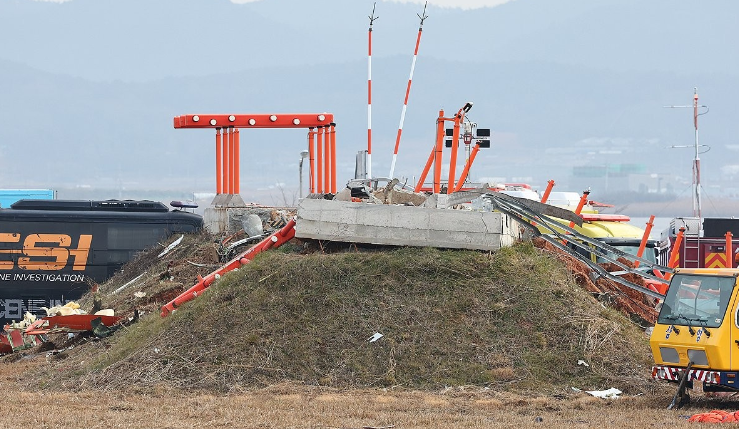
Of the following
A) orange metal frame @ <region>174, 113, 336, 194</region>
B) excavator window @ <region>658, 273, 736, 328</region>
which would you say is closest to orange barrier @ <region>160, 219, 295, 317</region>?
orange metal frame @ <region>174, 113, 336, 194</region>

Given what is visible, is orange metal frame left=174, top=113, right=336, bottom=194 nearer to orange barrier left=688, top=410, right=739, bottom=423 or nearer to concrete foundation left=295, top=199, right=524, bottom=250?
concrete foundation left=295, top=199, right=524, bottom=250

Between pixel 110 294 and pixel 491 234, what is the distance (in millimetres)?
9976

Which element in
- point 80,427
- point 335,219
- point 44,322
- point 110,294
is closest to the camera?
point 80,427

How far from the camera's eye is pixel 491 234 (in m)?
18.7

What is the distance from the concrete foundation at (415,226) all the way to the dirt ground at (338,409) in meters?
3.03

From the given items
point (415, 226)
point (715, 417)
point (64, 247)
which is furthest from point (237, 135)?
point (715, 417)

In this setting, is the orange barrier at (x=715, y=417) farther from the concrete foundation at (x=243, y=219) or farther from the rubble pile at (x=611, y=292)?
the concrete foundation at (x=243, y=219)

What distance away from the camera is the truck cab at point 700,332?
50.5 feet

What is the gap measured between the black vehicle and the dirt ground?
11106 mm

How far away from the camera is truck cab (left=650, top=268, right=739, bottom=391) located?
1540 cm

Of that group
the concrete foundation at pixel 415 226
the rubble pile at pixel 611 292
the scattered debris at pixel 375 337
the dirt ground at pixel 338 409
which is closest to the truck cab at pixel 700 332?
the dirt ground at pixel 338 409

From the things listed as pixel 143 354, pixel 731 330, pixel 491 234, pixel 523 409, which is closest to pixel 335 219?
pixel 491 234

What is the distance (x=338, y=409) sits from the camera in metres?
15.1

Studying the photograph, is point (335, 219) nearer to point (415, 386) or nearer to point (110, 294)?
point (415, 386)
